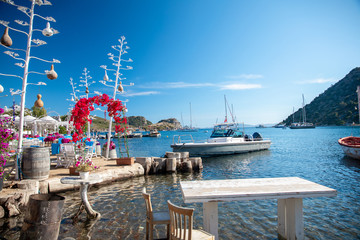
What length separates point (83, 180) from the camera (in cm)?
472

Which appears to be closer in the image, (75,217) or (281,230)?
(281,230)

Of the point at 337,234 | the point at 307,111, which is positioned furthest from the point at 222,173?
the point at 307,111

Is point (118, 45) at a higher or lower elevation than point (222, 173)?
higher

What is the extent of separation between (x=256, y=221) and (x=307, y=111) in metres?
132

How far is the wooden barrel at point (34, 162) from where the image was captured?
6.39 metres

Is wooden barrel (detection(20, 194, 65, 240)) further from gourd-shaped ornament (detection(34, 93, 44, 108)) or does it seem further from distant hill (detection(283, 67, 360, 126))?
distant hill (detection(283, 67, 360, 126))

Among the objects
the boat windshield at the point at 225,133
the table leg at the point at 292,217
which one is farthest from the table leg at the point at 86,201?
the boat windshield at the point at 225,133

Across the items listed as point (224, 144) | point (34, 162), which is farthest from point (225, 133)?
point (34, 162)

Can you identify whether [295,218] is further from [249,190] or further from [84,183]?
[84,183]

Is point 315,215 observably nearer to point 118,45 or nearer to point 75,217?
point 75,217

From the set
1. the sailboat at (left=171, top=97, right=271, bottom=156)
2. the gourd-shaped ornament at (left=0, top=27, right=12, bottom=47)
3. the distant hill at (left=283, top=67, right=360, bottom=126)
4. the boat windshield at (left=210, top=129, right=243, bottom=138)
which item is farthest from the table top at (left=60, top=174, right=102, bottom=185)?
the distant hill at (left=283, top=67, right=360, bottom=126)

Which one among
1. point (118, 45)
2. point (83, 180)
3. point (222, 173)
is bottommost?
point (222, 173)

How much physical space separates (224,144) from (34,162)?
A: 15.5 metres

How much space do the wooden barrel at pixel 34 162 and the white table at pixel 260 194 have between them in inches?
208
